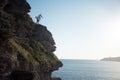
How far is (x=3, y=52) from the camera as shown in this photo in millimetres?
46469

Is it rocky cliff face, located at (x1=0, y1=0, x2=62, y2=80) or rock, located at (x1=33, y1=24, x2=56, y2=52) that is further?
rock, located at (x1=33, y1=24, x2=56, y2=52)

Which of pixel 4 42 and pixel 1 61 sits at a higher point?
pixel 4 42

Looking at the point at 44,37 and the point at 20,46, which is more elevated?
the point at 44,37

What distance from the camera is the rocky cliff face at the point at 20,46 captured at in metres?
47.6

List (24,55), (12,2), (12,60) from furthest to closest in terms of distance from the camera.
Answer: (12,2) → (24,55) → (12,60)

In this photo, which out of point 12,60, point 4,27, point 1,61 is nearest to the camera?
point 1,61

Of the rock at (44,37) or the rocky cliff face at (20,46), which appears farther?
the rock at (44,37)

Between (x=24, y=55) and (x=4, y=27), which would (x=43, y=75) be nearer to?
(x=24, y=55)

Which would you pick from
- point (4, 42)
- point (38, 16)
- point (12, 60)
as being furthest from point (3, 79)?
point (38, 16)

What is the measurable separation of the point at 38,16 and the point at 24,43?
46272mm

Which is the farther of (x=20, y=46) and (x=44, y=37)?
(x=44, y=37)

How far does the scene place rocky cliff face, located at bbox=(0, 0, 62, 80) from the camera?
47625mm

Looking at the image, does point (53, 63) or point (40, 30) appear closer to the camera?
point (53, 63)

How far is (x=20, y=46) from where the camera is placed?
59.7m
